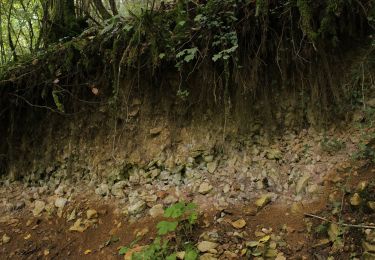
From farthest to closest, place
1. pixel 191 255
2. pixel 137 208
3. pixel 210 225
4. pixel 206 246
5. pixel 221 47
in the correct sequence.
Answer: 1. pixel 137 208
2. pixel 221 47
3. pixel 210 225
4. pixel 206 246
5. pixel 191 255

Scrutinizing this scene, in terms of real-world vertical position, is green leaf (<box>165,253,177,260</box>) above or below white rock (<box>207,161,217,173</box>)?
below

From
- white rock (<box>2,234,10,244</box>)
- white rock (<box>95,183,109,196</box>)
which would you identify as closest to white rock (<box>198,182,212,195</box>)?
white rock (<box>95,183,109,196</box>)

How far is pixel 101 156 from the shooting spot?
4.67 m

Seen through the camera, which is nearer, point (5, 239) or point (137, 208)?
point (137, 208)

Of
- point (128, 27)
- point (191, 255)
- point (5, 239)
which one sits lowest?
point (5, 239)

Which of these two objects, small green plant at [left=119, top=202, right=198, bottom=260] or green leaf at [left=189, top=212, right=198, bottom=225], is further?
green leaf at [left=189, top=212, right=198, bottom=225]

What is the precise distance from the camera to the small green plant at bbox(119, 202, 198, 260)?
124 inches

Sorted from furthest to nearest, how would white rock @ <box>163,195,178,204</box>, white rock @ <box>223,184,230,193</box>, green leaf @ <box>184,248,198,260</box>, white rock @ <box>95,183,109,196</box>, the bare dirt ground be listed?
white rock @ <box>95,183,109,196</box> → white rock @ <box>163,195,178,204</box> → white rock @ <box>223,184,230,193</box> → green leaf @ <box>184,248,198,260</box> → the bare dirt ground

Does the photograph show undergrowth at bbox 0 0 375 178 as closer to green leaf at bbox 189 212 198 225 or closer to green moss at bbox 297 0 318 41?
green moss at bbox 297 0 318 41

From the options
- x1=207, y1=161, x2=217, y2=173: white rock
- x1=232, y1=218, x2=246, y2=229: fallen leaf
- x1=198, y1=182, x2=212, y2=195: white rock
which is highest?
x1=207, y1=161, x2=217, y2=173: white rock

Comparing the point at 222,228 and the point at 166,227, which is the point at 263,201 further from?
the point at 166,227

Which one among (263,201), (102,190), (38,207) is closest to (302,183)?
(263,201)

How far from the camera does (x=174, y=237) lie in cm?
336

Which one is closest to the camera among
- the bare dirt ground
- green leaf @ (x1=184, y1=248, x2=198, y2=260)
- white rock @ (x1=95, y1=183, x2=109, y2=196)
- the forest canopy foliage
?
the bare dirt ground
